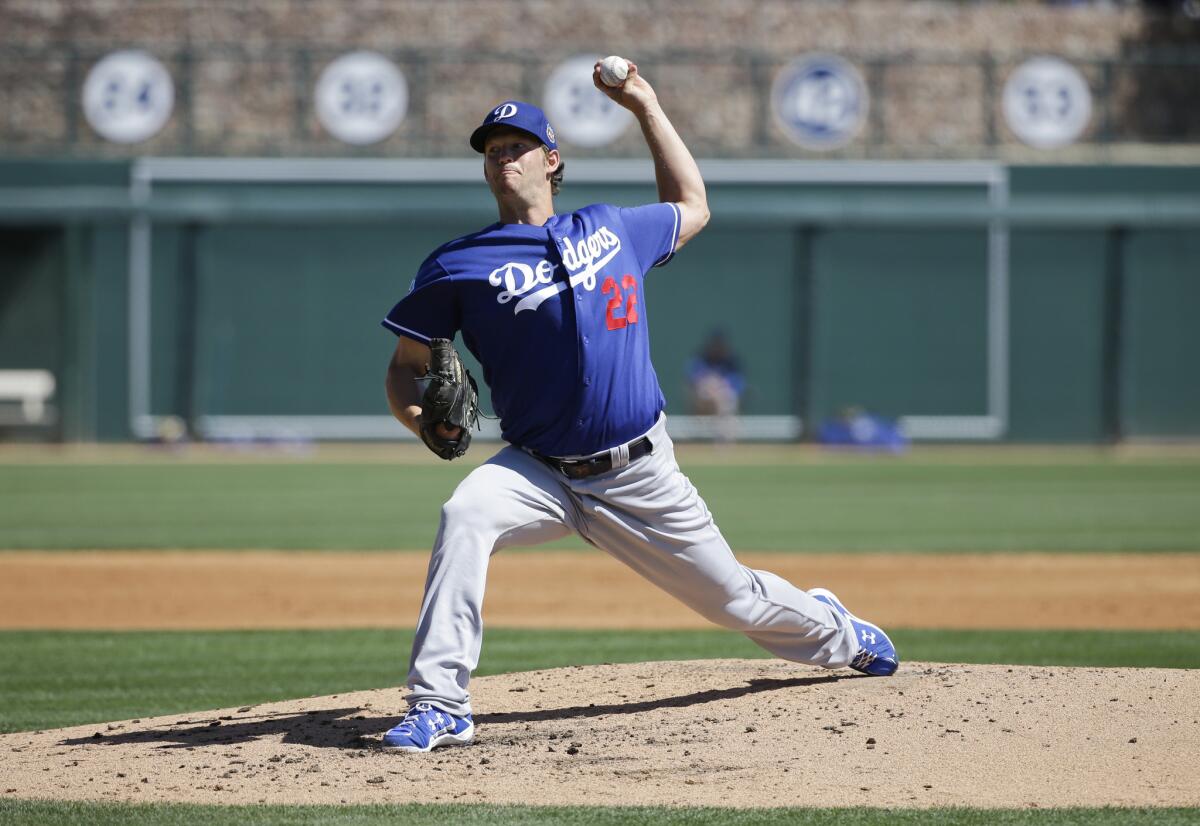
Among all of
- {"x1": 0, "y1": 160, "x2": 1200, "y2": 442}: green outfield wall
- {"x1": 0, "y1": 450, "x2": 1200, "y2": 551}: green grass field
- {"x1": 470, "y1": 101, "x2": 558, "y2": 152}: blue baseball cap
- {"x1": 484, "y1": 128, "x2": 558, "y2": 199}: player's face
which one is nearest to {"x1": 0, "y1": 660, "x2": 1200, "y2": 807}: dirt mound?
{"x1": 484, "y1": 128, "x2": 558, "y2": 199}: player's face

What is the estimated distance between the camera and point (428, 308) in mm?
4273

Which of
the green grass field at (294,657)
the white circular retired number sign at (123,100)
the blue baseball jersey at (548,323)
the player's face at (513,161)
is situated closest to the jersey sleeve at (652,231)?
the blue baseball jersey at (548,323)

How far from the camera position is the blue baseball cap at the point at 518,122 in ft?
13.9

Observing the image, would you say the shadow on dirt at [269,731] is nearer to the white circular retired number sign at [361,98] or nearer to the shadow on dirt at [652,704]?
the shadow on dirt at [652,704]

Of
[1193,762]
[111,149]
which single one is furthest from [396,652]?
[111,149]

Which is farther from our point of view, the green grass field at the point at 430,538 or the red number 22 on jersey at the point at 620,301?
the red number 22 on jersey at the point at 620,301

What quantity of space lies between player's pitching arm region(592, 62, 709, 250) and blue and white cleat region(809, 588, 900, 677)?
47.5 inches

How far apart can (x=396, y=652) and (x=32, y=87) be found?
18.7 m

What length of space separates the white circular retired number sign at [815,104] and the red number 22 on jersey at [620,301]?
19443mm

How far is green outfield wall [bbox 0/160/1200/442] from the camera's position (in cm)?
2205

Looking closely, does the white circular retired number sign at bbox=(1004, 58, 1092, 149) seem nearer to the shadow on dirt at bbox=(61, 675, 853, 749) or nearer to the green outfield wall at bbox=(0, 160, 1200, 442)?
the green outfield wall at bbox=(0, 160, 1200, 442)

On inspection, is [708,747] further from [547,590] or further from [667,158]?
[547,590]

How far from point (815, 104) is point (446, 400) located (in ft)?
65.6

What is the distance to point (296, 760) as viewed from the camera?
4.17m
